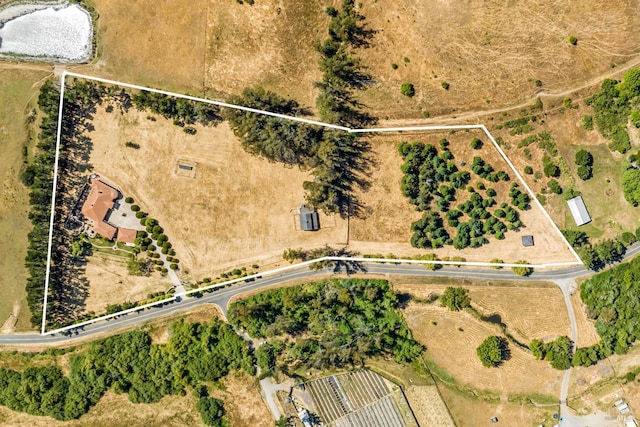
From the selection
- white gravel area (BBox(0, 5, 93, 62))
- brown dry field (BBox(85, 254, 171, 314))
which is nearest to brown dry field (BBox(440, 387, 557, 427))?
brown dry field (BBox(85, 254, 171, 314))

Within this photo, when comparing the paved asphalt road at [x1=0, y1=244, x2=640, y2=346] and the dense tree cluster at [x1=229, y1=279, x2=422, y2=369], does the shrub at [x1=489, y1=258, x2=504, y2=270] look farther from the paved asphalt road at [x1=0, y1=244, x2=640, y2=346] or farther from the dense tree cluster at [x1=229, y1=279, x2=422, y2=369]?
the dense tree cluster at [x1=229, y1=279, x2=422, y2=369]

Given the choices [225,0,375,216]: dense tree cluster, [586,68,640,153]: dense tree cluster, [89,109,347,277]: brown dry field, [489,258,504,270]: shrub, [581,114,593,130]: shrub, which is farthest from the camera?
[489,258,504,270]: shrub

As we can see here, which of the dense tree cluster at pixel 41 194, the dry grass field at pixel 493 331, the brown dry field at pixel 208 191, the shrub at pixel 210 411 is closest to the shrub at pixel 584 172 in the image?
the dry grass field at pixel 493 331

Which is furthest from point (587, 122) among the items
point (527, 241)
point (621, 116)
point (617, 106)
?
point (527, 241)

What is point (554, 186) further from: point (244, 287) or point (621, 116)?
point (244, 287)

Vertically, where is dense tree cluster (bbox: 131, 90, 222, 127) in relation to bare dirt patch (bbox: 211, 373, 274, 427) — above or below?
above

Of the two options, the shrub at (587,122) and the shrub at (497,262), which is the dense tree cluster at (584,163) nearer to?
the shrub at (587,122)
